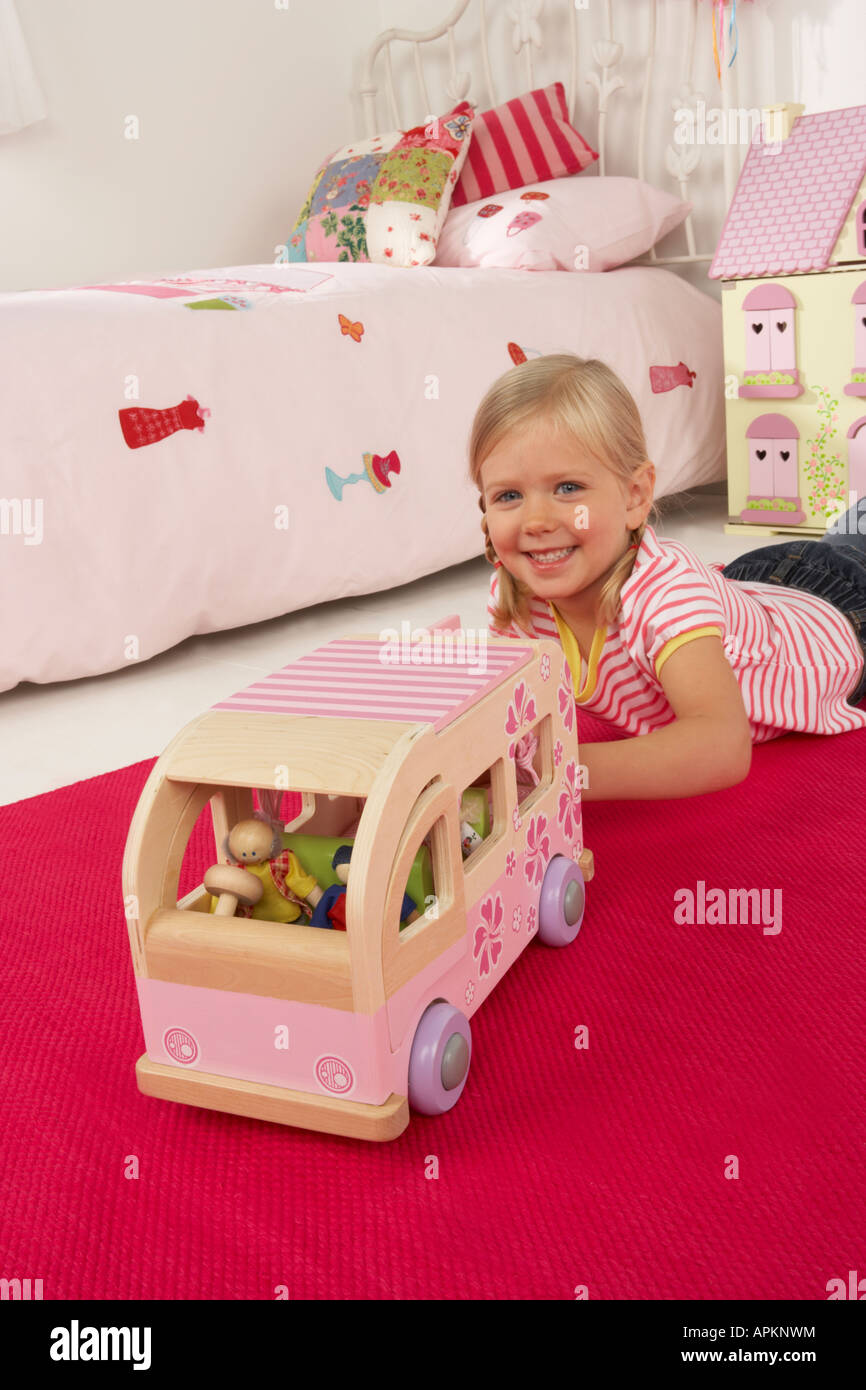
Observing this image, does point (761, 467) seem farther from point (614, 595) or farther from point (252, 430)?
point (614, 595)

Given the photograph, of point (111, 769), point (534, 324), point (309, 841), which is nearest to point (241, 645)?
point (111, 769)

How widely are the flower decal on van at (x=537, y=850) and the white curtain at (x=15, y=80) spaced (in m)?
2.29

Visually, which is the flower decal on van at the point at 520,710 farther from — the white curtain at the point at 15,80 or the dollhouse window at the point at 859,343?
the white curtain at the point at 15,80

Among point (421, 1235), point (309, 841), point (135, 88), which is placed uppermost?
point (135, 88)

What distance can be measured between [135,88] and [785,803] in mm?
2415

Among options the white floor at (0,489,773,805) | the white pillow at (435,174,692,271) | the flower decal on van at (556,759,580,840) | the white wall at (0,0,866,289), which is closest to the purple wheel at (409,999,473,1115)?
the flower decal on van at (556,759,580,840)

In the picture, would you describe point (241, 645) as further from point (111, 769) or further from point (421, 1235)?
point (421, 1235)

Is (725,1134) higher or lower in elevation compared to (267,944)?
lower

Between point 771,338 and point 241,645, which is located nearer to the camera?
point 241,645

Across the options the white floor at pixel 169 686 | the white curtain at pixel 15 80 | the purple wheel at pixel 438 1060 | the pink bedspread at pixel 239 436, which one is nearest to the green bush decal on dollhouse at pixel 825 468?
the white floor at pixel 169 686

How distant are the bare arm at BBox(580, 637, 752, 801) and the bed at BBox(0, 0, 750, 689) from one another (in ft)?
2.61

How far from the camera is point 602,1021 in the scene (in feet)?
2.63

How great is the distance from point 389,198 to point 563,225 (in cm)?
36
